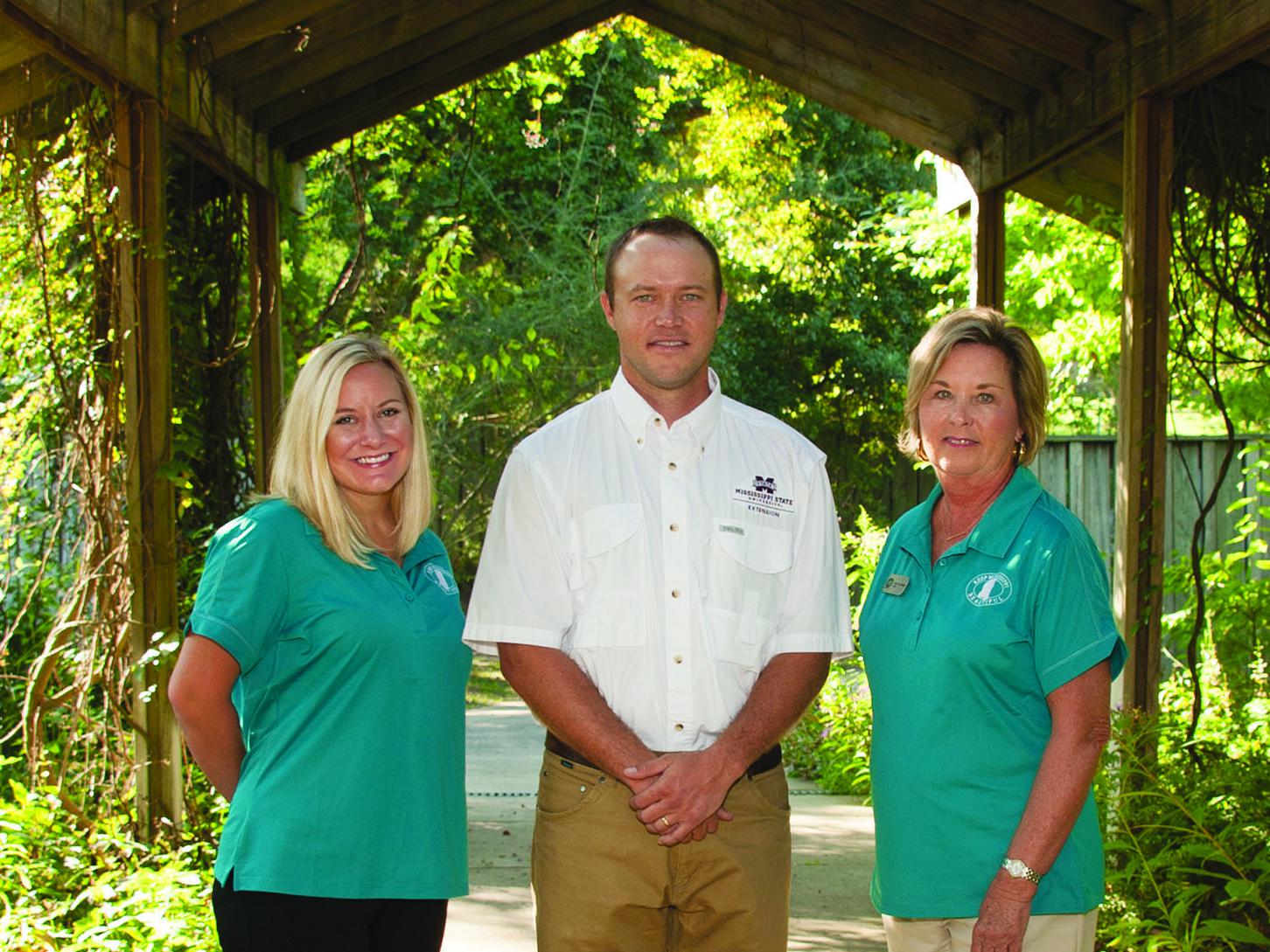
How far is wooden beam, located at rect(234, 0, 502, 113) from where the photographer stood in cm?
568

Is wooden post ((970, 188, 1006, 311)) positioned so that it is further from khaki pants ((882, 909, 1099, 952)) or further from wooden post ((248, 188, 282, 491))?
khaki pants ((882, 909, 1099, 952))

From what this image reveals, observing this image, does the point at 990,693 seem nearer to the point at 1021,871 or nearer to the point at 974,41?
the point at 1021,871

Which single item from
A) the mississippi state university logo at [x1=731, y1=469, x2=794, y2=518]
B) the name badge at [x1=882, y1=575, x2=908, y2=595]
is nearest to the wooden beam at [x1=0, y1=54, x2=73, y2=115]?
the mississippi state university logo at [x1=731, y1=469, x2=794, y2=518]

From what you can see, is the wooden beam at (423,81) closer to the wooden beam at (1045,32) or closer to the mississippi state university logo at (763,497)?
the wooden beam at (1045,32)

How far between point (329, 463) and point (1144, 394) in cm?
310

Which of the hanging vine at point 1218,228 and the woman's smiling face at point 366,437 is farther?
the hanging vine at point 1218,228

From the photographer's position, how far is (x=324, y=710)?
7.76 feet

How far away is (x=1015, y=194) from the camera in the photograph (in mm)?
6336

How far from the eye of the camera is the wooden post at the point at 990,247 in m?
6.16

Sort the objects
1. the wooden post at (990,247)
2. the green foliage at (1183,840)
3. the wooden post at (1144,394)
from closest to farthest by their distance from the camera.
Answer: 1. the green foliage at (1183,840)
2. the wooden post at (1144,394)
3. the wooden post at (990,247)

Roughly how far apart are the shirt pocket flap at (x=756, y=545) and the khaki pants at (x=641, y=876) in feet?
1.41

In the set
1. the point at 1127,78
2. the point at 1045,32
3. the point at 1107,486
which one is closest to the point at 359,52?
the point at 1045,32

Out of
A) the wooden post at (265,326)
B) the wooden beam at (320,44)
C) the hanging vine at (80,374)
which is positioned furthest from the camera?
the wooden post at (265,326)

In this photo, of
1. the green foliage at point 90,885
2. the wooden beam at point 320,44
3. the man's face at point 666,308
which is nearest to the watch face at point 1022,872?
the man's face at point 666,308
